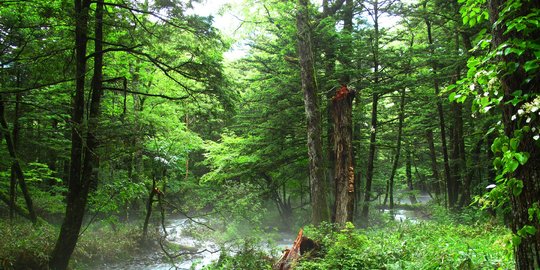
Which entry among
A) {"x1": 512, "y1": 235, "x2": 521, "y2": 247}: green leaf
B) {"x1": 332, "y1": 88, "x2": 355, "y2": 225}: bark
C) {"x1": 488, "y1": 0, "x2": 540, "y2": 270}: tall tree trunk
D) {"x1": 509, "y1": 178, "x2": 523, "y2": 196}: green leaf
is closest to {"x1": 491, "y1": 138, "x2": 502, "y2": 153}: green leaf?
{"x1": 488, "y1": 0, "x2": 540, "y2": 270}: tall tree trunk

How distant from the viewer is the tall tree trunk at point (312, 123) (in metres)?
9.70

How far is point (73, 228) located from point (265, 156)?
7.39 meters

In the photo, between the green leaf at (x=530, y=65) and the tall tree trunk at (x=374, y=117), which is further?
the tall tree trunk at (x=374, y=117)

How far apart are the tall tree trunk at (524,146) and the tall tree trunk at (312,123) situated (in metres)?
6.56

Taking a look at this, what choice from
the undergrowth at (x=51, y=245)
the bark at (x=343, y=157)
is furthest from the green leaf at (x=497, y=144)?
the bark at (x=343, y=157)

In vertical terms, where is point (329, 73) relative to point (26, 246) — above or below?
above

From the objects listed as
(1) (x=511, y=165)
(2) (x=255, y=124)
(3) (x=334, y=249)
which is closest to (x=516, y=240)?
(1) (x=511, y=165)

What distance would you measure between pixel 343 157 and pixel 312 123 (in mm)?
1454

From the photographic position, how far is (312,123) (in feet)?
32.7

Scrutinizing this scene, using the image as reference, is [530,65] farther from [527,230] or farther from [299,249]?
[299,249]

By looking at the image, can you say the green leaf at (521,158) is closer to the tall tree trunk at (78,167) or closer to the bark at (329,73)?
the tall tree trunk at (78,167)

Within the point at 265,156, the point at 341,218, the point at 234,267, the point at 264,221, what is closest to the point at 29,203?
the point at 234,267

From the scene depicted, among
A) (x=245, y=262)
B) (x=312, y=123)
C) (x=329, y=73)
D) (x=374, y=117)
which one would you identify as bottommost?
(x=245, y=262)

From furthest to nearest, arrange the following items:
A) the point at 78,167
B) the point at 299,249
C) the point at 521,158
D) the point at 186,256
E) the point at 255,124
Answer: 1. the point at 255,124
2. the point at 186,256
3. the point at 299,249
4. the point at 78,167
5. the point at 521,158
